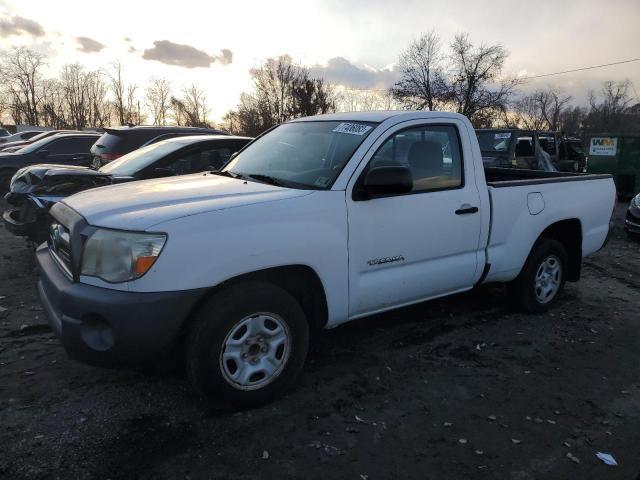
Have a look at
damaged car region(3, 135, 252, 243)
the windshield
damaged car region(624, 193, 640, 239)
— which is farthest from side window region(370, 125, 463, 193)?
the windshield

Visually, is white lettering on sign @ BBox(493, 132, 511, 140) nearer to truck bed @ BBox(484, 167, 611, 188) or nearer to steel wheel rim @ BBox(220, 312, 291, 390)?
truck bed @ BBox(484, 167, 611, 188)

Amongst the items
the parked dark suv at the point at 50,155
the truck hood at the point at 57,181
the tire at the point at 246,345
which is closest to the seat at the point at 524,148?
the truck hood at the point at 57,181

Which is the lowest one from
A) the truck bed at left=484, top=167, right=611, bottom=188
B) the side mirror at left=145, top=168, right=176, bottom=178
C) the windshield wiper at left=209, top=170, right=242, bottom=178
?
the truck bed at left=484, top=167, right=611, bottom=188

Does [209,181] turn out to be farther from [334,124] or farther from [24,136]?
[24,136]

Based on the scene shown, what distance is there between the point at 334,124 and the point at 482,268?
174 cm

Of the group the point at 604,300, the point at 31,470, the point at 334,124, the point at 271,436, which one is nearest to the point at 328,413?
the point at 271,436

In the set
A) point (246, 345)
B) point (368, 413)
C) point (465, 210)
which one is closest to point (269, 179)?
point (246, 345)

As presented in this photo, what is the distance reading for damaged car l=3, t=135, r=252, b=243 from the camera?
5555 millimetres

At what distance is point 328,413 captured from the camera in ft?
10.2

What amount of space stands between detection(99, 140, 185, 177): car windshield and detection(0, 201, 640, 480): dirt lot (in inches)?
94.7

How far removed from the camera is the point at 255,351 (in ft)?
9.96

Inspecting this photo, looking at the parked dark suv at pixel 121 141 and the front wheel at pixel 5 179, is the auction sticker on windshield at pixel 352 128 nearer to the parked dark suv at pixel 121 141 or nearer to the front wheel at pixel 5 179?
the parked dark suv at pixel 121 141

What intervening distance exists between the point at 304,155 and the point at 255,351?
5.08 feet

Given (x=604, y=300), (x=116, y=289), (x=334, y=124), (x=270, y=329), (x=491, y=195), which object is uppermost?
(x=334, y=124)
